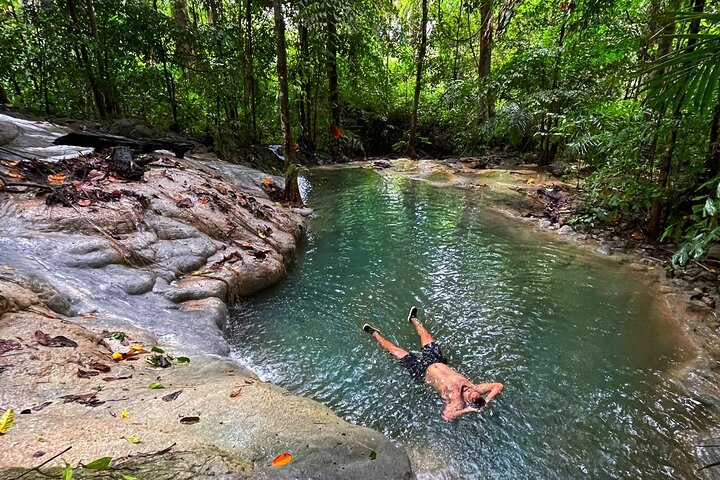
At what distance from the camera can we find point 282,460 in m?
2.28

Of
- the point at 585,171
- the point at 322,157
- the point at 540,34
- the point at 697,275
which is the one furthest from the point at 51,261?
the point at 540,34

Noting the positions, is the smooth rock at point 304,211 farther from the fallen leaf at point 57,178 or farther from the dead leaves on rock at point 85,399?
the dead leaves on rock at point 85,399

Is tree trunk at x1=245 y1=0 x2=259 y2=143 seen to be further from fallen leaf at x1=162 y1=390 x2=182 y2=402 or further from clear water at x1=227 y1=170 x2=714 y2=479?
fallen leaf at x1=162 y1=390 x2=182 y2=402

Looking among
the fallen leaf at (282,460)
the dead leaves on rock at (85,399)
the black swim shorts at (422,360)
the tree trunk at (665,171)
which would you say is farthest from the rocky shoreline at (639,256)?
the dead leaves on rock at (85,399)

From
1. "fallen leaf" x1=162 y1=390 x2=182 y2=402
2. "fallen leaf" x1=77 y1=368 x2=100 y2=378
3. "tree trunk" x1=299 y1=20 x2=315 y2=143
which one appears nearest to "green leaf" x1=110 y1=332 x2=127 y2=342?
"fallen leaf" x1=77 y1=368 x2=100 y2=378

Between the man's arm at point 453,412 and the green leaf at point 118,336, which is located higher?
the green leaf at point 118,336

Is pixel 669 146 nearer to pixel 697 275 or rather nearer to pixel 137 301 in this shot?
pixel 697 275

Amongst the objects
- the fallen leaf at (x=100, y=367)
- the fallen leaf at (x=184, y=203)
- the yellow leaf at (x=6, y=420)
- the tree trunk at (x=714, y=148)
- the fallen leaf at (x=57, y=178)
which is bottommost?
the fallen leaf at (x=100, y=367)

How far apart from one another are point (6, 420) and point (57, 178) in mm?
4685

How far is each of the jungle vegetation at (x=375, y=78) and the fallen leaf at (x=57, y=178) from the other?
4549mm

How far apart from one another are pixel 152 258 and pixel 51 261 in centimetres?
113

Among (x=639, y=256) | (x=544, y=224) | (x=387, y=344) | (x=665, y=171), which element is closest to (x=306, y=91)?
(x=544, y=224)

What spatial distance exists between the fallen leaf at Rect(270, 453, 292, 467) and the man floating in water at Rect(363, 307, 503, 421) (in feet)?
6.11

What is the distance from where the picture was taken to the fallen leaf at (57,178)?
5.43 metres
